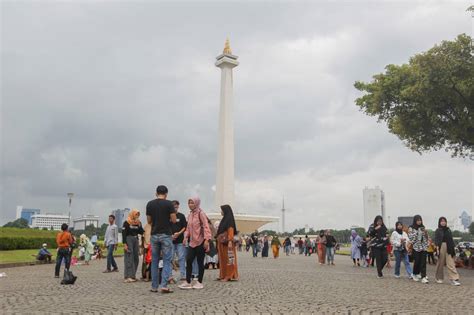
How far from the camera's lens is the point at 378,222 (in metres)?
13.5

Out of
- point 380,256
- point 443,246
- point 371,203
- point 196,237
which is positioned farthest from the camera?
point 371,203

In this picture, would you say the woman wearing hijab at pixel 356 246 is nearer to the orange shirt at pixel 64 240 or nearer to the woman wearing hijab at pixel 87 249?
Answer: the woman wearing hijab at pixel 87 249

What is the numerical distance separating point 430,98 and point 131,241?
13.7m

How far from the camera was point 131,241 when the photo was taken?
35.8 feet

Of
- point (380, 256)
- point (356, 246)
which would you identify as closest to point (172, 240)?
point (380, 256)

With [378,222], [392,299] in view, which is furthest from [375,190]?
[392,299]

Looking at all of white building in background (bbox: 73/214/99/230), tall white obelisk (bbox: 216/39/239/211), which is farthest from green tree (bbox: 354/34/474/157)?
white building in background (bbox: 73/214/99/230)

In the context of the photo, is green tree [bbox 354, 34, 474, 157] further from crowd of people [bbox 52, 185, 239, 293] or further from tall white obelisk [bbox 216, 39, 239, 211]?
tall white obelisk [bbox 216, 39, 239, 211]

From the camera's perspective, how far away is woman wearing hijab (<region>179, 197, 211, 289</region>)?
30.3 ft

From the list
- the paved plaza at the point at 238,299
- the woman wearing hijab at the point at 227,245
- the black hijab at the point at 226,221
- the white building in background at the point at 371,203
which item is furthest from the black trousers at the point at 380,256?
the white building in background at the point at 371,203

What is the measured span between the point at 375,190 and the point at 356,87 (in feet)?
252

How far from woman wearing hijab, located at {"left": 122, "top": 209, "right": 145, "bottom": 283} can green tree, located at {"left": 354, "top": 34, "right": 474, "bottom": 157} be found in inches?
512

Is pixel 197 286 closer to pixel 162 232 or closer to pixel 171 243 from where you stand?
pixel 171 243

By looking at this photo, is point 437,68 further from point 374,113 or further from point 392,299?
point 392,299
